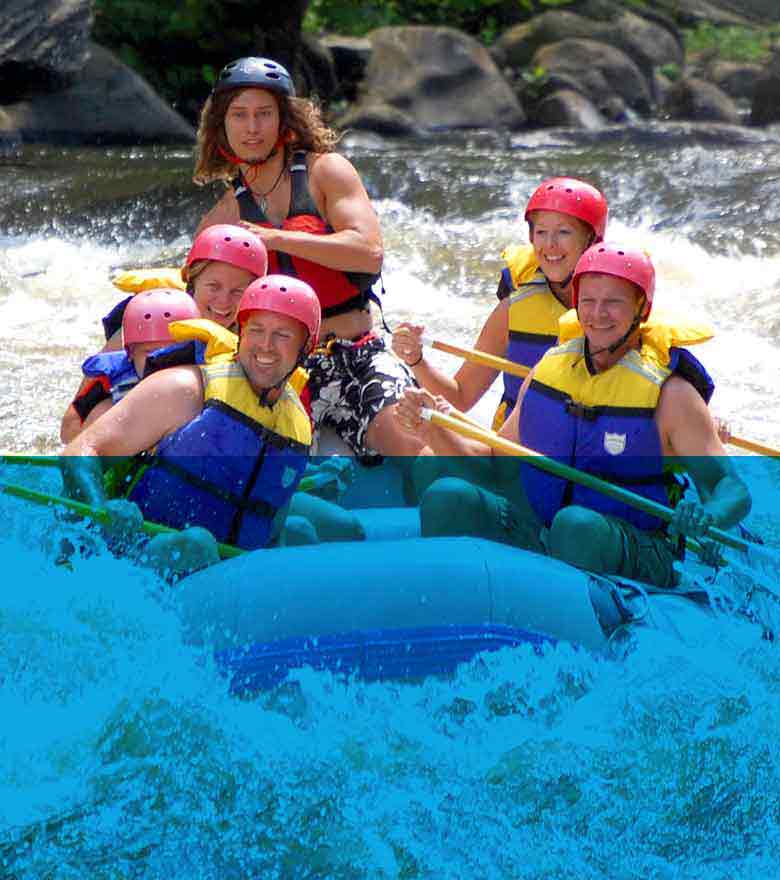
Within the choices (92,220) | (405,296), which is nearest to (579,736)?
(405,296)

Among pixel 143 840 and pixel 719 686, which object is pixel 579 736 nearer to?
pixel 719 686

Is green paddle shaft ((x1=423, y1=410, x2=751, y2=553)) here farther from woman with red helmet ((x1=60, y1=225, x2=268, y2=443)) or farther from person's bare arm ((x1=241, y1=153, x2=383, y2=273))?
person's bare arm ((x1=241, y1=153, x2=383, y2=273))

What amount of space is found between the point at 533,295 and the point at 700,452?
3.93 ft

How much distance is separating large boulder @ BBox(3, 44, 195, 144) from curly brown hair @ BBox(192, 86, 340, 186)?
28.3 ft

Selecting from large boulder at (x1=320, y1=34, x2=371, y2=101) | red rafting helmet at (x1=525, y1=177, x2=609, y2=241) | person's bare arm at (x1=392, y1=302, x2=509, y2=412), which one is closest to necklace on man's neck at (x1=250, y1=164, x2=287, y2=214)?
person's bare arm at (x1=392, y1=302, x2=509, y2=412)

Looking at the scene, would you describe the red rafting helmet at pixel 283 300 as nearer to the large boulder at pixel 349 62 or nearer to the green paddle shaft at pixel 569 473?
the green paddle shaft at pixel 569 473

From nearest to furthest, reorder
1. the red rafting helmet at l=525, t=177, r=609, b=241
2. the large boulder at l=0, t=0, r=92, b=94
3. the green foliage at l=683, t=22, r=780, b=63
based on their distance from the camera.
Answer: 1. the red rafting helmet at l=525, t=177, r=609, b=241
2. the large boulder at l=0, t=0, r=92, b=94
3. the green foliage at l=683, t=22, r=780, b=63

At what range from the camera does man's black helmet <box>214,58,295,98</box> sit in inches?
189

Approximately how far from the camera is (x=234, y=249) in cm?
438

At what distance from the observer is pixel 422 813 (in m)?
3.36

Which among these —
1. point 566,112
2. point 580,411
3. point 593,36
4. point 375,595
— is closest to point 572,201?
point 580,411

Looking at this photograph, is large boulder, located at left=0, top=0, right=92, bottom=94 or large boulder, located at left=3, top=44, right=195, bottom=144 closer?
large boulder, located at left=0, top=0, right=92, bottom=94

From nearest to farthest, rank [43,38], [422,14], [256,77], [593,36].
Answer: [256,77], [43,38], [593,36], [422,14]

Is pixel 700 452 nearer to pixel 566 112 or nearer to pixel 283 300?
pixel 283 300
